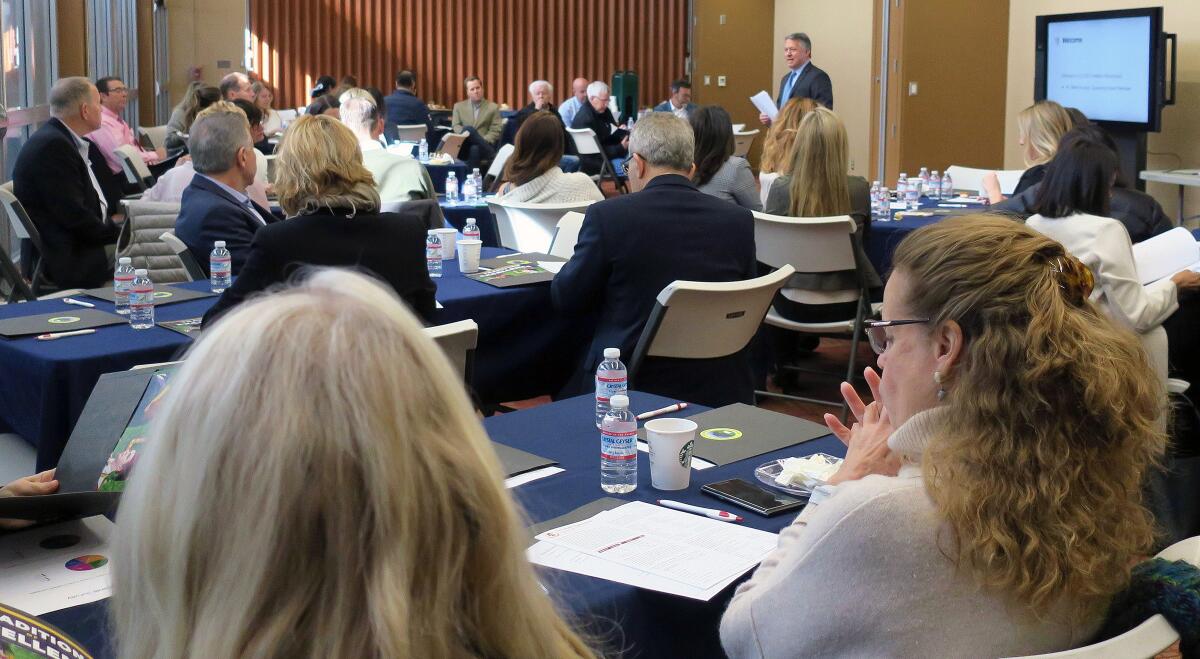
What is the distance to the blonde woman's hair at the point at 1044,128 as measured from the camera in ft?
18.8

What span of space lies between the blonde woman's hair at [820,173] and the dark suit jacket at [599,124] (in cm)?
772

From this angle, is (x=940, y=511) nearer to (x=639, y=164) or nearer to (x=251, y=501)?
(x=251, y=501)

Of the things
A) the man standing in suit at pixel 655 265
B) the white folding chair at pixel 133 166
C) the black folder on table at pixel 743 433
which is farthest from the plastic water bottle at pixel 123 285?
the white folding chair at pixel 133 166

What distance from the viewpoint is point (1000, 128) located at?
465 inches

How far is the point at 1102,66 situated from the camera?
31.9ft

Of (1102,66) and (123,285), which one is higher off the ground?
(1102,66)

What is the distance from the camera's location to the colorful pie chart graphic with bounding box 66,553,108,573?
1.73 meters

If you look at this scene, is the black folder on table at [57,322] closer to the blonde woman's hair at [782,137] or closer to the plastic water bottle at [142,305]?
the plastic water bottle at [142,305]

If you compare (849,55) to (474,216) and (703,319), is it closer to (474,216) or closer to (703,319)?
(474,216)

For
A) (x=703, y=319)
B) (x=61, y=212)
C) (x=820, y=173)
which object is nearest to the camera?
(x=703, y=319)

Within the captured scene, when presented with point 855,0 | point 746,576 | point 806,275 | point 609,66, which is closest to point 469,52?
point 609,66

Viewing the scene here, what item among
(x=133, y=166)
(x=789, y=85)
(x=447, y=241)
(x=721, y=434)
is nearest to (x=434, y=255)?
(x=447, y=241)

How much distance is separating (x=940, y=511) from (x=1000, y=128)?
1126 cm

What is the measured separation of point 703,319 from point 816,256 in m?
1.55
